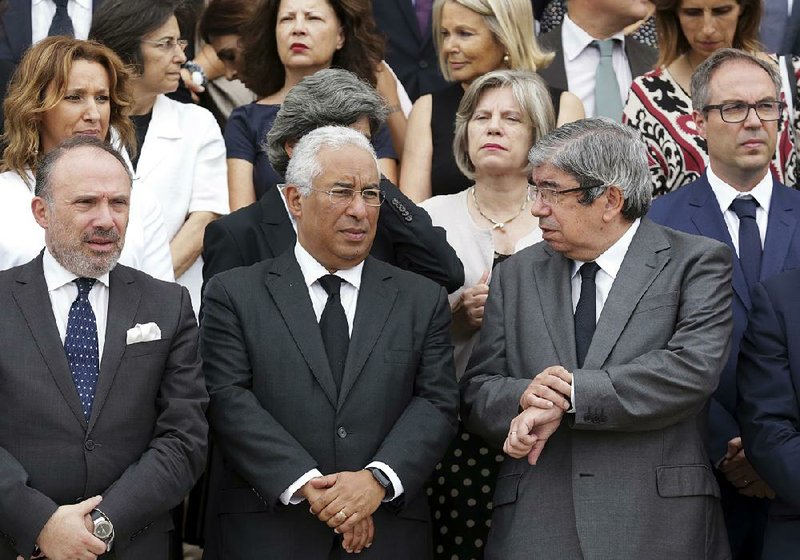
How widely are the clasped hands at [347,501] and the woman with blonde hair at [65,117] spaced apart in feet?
4.21

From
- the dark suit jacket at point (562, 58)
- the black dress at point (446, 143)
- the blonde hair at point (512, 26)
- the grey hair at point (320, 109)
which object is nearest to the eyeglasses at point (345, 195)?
the grey hair at point (320, 109)

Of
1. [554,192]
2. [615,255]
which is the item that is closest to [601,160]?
[554,192]

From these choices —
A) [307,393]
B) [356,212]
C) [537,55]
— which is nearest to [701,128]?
[537,55]

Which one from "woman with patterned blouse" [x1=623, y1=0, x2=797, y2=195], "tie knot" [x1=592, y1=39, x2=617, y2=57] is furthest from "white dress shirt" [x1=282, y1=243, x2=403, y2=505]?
"tie knot" [x1=592, y1=39, x2=617, y2=57]

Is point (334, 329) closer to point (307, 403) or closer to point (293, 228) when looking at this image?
point (307, 403)

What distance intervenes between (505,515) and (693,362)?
0.85 metres

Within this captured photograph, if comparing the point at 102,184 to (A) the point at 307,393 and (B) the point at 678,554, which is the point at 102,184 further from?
(B) the point at 678,554

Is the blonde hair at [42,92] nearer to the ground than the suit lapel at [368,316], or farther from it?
farther from it

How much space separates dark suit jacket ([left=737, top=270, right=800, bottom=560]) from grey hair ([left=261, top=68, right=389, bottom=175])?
1682mm

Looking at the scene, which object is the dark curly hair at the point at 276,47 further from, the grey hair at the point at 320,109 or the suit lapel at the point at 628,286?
the suit lapel at the point at 628,286

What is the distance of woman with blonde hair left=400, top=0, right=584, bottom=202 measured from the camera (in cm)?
679

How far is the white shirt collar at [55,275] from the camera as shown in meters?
5.12

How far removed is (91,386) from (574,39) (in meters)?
3.43

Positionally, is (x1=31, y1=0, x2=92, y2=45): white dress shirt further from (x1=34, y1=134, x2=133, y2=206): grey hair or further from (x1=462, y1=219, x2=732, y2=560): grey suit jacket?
(x1=462, y1=219, x2=732, y2=560): grey suit jacket
